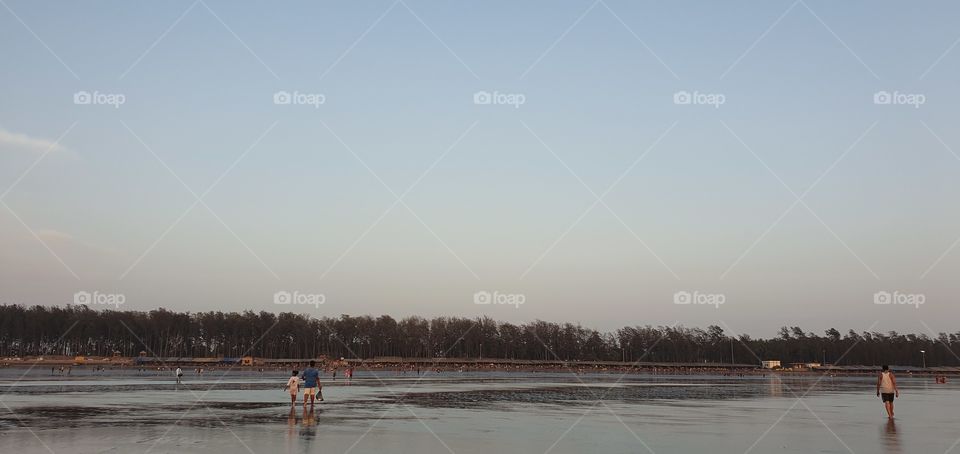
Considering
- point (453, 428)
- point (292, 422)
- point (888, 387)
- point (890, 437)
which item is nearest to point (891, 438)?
point (890, 437)

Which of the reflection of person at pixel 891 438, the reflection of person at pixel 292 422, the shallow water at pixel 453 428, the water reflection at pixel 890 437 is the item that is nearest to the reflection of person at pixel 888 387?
the shallow water at pixel 453 428

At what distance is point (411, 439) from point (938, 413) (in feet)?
81.9

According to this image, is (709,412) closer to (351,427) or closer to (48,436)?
(351,427)

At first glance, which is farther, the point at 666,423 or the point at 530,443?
the point at 666,423

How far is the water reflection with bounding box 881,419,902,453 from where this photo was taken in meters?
19.0

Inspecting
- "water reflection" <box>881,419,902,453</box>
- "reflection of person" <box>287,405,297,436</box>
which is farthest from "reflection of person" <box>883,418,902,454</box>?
"reflection of person" <box>287,405,297,436</box>

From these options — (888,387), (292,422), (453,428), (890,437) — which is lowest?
(890,437)

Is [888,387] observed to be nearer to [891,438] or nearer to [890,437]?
[890,437]

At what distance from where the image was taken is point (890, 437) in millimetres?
21656

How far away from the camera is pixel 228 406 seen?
32219mm

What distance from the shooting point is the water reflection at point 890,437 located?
62.3ft

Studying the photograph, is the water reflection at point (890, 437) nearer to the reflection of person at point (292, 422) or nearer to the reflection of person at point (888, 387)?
the reflection of person at point (888, 387)

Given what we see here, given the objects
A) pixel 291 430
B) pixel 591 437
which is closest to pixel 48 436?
pixel 291 430

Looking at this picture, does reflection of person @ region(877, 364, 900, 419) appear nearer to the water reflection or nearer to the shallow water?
the shallow water
